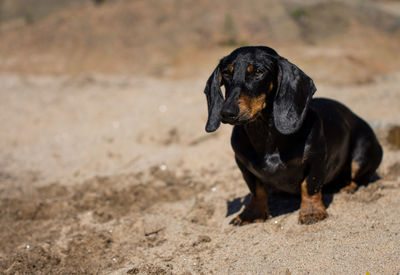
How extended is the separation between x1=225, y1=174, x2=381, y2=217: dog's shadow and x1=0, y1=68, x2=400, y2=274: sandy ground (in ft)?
0.08

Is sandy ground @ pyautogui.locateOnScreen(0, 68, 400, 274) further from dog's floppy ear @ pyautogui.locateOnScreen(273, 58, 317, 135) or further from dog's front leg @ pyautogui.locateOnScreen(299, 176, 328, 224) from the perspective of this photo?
dog's floppy ear @ pyautogui.locateOnScreen(273, 58, 317, 135)

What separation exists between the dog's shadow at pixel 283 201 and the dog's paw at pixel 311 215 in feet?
1.03

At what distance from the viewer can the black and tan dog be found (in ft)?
10.8

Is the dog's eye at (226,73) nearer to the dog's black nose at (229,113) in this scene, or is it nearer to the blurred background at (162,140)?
the dog's black nose at (229,113)

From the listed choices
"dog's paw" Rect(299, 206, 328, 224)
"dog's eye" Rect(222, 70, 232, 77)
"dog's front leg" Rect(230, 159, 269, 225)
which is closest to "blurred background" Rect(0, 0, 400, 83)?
"dog's front leg" Rect(230, 159, 269, 225)

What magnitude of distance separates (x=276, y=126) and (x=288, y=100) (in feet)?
0.72

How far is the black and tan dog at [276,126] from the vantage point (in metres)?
3.30

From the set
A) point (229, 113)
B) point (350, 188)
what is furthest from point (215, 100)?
point (350, 188)

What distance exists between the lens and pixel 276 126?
3.41m

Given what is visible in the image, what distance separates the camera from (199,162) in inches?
250

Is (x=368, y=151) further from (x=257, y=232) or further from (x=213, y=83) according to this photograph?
(x=213, y=83)

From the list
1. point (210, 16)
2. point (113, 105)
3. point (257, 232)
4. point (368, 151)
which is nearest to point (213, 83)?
point (257, 232)

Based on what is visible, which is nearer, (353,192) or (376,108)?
(353,192)

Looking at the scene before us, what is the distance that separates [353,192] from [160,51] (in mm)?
10252
